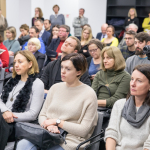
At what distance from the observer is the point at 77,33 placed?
7992mm

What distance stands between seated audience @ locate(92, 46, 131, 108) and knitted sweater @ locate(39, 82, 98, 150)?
Answer: 23.2 inches

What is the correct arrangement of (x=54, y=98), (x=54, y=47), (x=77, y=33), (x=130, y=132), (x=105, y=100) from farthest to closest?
(x=77, y=33)
(x=54, y=47)
(x=105, y=100)
(x=54, y=98)
(x=130, y=132)

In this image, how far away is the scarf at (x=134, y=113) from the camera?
1683 mm

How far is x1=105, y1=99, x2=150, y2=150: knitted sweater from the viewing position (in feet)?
5.52

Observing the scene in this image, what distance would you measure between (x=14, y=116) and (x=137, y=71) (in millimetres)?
1118

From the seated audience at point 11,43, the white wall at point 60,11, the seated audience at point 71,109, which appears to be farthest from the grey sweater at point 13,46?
the seated audience at point 71,109

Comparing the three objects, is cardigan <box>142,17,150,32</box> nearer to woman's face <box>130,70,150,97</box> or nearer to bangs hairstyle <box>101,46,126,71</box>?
bangs hairstyle <box>101,46,126,71</box>

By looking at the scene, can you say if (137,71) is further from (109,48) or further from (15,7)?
(15,7)

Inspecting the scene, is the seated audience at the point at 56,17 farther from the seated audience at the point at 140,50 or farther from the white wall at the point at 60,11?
the seated audience at the point at 140,50

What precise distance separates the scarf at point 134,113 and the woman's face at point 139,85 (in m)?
0.09

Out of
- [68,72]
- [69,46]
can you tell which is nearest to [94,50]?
[69,46]

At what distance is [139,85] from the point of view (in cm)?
172

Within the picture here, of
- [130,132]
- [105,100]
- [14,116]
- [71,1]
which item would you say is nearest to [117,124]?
[130,132]

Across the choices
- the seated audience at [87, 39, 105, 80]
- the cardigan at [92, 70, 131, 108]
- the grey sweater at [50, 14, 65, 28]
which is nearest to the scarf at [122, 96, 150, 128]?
the cardigan at [92, 70, 131, 108]
